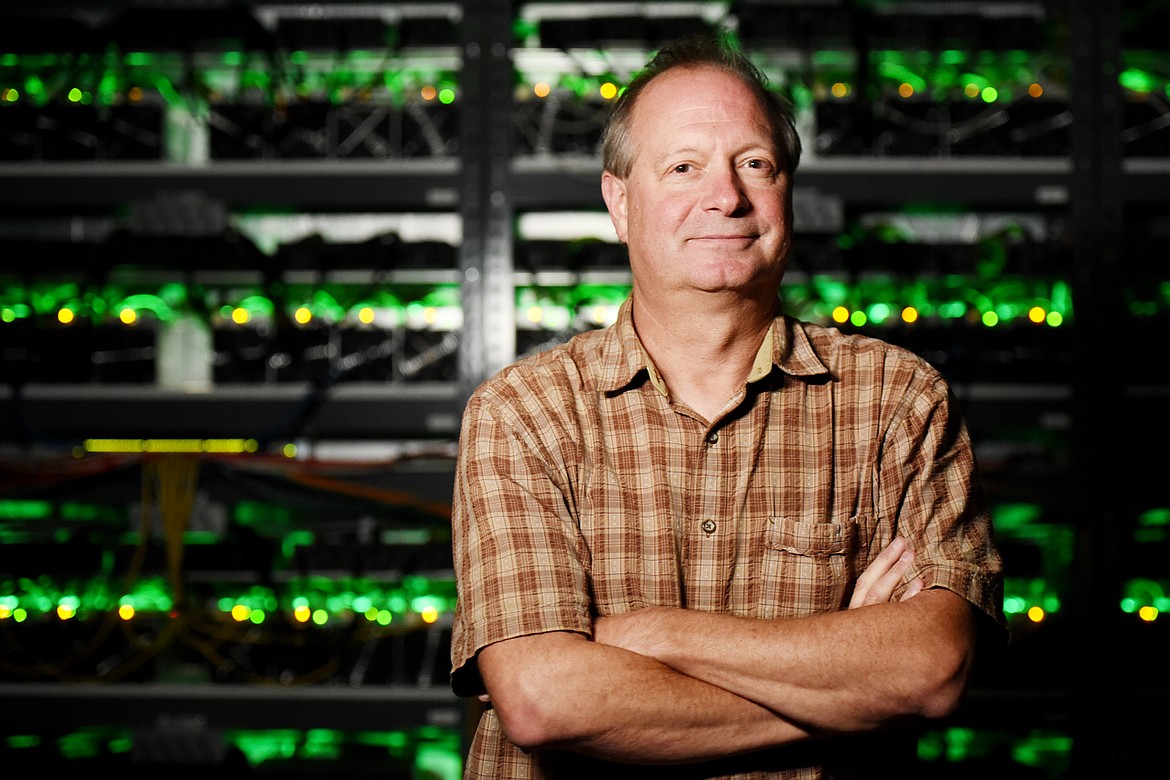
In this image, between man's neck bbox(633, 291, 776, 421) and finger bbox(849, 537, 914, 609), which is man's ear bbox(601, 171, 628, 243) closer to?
man's neck bbox(633, 291, 776, 421)

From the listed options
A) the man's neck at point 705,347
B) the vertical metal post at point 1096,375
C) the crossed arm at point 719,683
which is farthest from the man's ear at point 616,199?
the vertical metal post at point 1096,375

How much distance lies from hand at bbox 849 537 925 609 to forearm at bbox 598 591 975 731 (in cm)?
8

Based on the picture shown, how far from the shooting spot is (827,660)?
96 centimetres

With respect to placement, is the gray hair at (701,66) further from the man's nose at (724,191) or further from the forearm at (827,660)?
the forearm at (827,660)

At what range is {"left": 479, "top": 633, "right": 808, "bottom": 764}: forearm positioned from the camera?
37.0 inches

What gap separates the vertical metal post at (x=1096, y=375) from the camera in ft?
6.61

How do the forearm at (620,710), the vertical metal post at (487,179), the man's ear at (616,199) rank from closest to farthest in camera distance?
the forearm at (620,710)
the man's ear at (616,199)
the vertical metal post at (487,179)

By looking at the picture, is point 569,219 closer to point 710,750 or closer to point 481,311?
point 481,311

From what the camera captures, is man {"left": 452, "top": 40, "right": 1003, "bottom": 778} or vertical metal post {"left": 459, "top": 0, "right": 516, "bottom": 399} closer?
man {"left": 452, "top": 40, "right": 1003, "bottom": 778}

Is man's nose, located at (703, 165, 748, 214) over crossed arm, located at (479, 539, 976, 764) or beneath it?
over

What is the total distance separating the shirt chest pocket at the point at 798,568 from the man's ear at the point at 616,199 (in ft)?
1.62

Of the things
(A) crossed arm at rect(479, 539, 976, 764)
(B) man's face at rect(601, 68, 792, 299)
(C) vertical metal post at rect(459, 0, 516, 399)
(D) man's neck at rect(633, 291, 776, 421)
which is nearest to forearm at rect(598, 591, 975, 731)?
(A) crossed arm at rect(479, 539, 976, 764)

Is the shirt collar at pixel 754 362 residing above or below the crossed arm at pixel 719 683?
above

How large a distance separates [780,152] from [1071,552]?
4.80ft
